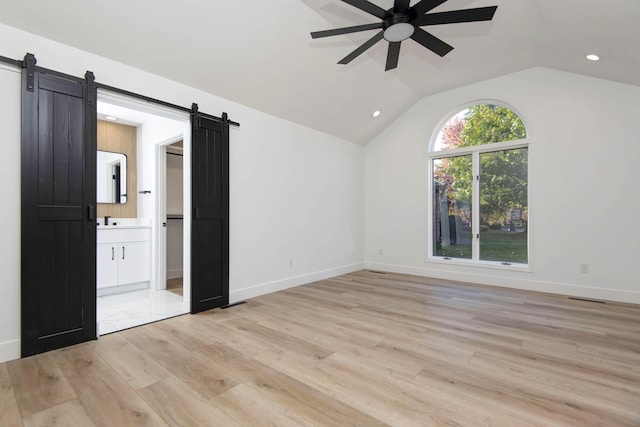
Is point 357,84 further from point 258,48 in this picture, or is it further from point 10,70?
point 10,70

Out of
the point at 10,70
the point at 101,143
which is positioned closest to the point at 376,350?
the point at 10,70

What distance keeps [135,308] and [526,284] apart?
213 inches

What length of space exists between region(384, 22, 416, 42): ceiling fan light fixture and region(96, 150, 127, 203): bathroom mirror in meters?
4.47

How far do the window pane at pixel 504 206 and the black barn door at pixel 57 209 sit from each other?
5344mm

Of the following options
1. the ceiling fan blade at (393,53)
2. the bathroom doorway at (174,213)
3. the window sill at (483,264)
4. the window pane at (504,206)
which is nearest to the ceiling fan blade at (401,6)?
the ceiling fan blade at (393,53)

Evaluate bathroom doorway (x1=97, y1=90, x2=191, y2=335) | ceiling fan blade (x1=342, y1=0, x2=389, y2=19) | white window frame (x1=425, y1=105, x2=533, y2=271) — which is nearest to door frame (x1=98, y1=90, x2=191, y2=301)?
bathroom doorway (x1=97, y1=90, x2=191, y2=335)

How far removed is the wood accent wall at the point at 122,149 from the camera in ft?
15.8

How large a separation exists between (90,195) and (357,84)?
142 inches

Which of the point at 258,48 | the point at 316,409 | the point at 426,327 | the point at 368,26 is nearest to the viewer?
the point at 316,409

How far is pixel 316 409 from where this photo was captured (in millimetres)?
1797

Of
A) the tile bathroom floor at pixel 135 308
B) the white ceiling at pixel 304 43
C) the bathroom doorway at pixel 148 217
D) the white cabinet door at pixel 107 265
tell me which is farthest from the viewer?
the white cabinet door at pixel 107 265

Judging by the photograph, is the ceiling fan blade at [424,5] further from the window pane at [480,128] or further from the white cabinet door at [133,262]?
the white cabinet door at [133,262]

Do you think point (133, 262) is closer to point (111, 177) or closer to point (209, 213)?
point (111, 177)

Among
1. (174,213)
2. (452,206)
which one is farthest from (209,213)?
(452,206)
